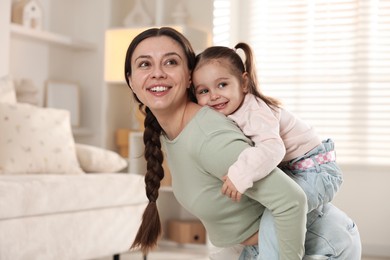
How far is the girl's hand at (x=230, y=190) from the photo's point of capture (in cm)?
141

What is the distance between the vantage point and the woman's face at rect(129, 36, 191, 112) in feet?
5.02

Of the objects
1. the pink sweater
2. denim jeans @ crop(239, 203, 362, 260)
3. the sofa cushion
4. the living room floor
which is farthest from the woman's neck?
the living room floor

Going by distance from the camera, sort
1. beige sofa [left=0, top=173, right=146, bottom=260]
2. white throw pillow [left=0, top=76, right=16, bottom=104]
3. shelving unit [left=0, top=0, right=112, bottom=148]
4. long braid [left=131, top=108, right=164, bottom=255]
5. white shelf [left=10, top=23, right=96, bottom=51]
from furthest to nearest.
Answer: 1. shelving unit [left=0, top=0, right=112, bottom=148]
2. white shelf [left=10, top=23, right=96, bottom=51]
3. white throw pillow [left=0, top=76, right=16, bottom=104]
4. beige sofa [left=0, top=173, right=146, bottom=260]
5. long braid [left=131, top=108, right=164, bottom=255]

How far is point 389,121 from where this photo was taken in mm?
4426

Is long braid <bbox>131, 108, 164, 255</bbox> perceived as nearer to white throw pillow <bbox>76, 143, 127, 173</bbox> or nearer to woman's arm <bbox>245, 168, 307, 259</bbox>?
woman's arm <bbox>245, 168, 307, 259</bbox>

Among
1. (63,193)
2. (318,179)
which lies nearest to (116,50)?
(63,193)

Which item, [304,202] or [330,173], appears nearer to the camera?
[304,202]

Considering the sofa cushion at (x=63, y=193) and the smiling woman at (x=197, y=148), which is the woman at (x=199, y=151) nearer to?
the smiling woman at (x=197, y=148)

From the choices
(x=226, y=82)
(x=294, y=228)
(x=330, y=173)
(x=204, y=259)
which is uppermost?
(x=226, y=82)

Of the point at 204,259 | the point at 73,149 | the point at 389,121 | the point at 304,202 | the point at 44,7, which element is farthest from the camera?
the point at 44,7

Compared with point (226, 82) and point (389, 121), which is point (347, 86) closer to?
point (389, 121)

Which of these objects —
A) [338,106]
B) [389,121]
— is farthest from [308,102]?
[389,121]

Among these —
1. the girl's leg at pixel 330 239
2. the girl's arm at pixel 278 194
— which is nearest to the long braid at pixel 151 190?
the girl's arm at pixel 278 194

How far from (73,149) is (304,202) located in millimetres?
2317
